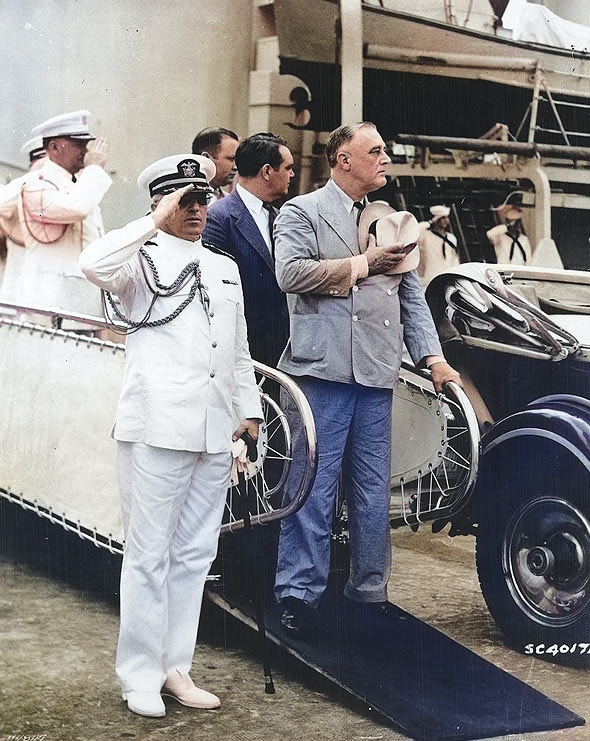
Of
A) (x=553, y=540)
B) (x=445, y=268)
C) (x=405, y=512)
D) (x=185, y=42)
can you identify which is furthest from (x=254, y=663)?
(x=185, y=42)

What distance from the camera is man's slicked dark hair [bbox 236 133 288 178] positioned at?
392 cm

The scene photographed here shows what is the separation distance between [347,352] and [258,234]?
52 centimetres

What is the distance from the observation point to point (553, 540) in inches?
154

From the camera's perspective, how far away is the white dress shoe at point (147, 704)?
11.4 feet

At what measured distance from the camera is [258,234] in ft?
13.1

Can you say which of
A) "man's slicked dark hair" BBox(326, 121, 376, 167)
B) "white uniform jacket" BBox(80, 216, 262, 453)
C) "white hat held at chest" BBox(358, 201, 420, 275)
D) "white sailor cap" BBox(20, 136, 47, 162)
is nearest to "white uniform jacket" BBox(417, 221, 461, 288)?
"white hat held at chest" BBox(358, 201, 420, 275)

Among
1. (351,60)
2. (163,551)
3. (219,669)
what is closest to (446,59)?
(351,60)

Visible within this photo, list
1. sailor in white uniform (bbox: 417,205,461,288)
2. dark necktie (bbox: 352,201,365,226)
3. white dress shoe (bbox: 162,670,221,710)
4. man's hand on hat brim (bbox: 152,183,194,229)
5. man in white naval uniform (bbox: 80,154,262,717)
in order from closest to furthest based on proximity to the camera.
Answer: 1. man's hand on hat brim (bbox: 152,183,194,229)
2. man in white naval uniform (bbox: 80,154,262,717)
3. white dress shoe (bbox: 162,670,221,710)
4. dark necktie (bbox: 352,201,365,226)
5. sailor in white uniform (bbox: 417,205,461,288)

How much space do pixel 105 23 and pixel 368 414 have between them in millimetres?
1571

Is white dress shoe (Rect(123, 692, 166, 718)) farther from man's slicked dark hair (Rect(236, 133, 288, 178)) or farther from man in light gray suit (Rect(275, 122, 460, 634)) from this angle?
man's slicked dark hair (Rect(236, 133, 288, 178))

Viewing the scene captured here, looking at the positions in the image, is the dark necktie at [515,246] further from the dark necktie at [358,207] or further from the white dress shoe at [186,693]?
the white dress shoe at [186,693]

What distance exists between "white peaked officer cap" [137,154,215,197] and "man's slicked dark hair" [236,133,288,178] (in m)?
0.34

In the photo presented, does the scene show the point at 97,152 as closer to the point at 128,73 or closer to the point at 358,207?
the point at 128,73

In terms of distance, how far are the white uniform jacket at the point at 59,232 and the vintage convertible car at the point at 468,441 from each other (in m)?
0.11
